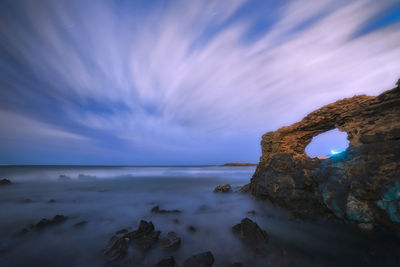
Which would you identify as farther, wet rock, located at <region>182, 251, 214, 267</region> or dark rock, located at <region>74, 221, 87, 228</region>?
dark rock, located at <region>74, 221, 87, 228</region>

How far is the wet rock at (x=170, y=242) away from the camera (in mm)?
4743

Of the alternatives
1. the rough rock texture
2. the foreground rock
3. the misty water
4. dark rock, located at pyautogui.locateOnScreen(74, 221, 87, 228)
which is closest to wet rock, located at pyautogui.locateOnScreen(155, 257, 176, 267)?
the misty water

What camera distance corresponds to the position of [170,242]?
4.96m

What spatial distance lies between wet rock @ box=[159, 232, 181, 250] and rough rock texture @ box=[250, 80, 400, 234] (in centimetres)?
Result: 545

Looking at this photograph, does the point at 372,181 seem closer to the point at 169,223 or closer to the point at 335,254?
the point at 335,254

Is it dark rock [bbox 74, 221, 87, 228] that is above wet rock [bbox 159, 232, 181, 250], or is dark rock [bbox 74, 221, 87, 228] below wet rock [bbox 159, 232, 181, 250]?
below

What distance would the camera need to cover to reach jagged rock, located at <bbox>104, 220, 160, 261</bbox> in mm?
4374

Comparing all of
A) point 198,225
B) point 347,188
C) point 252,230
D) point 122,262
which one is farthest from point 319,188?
point 122,262

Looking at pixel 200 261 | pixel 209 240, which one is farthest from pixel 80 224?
pixel 200 261

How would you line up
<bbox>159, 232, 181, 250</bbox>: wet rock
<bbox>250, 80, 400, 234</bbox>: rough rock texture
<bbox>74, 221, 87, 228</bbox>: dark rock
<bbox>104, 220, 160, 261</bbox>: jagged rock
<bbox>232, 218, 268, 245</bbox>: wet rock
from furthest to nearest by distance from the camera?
<bbox>74, 221, 87, 228</bbox>: dark rock < <bbox>232, 218, 268, 245</bbox>: wet rock < <bbox>159, 232, 181, 250</bbox>: wet rock < <bbox>104, 220, 160, 261</bbox>: jagged rock < <bbox>250, 80, 400, 234</bbox>: rough rock texture

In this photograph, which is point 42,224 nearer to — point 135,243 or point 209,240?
point 135,243

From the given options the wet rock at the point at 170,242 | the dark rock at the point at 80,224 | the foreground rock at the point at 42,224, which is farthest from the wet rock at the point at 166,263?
the foreground rock at the point at 42,224

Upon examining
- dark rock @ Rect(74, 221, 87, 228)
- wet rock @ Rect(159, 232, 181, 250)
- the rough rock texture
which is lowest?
dark rock @ Rect(74, 221, 87, 228)

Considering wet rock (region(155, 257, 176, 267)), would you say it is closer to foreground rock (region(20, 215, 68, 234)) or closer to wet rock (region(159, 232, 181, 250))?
wet rock (region(159, 232, 181, 250))
